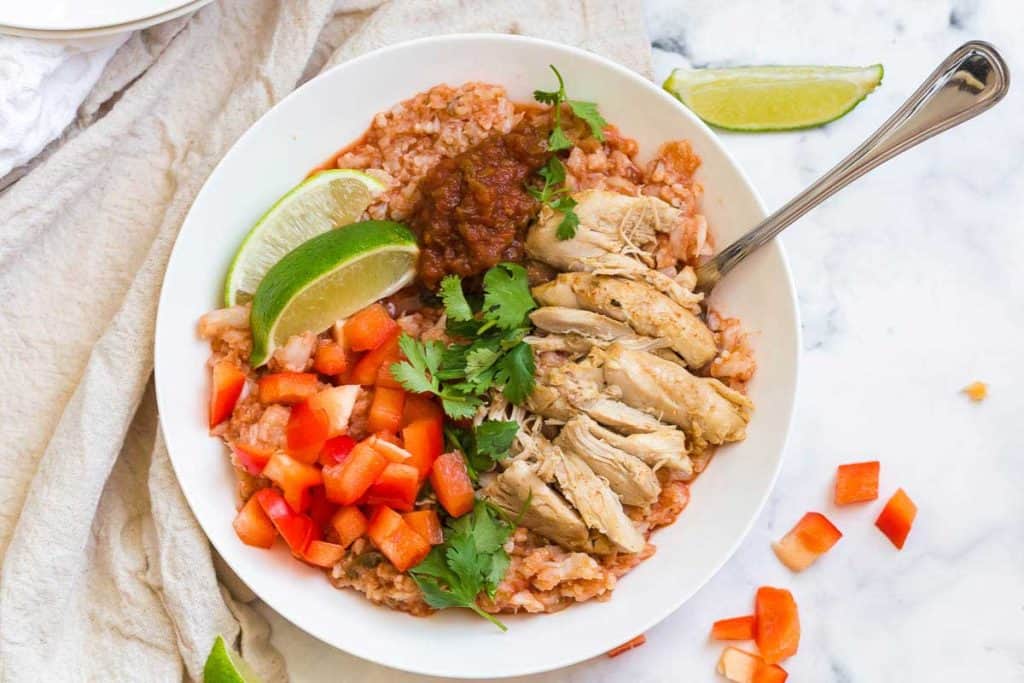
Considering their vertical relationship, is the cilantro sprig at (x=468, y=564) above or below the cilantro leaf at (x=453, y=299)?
below

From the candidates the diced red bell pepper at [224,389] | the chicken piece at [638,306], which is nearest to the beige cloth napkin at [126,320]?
the diced red bell pepper at [224,389]

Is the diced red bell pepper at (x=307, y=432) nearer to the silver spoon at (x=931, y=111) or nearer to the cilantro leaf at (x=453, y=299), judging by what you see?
the cilantro leaf at (x=453, y=299)

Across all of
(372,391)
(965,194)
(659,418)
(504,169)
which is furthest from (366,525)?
(965,194)

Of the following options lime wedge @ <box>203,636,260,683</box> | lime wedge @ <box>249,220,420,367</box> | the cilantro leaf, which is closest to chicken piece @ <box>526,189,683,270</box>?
the cilantro leaf

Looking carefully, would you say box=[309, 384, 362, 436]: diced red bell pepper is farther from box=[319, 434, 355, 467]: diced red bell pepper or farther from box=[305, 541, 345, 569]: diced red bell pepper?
box=[305, 541, 345, 569]: diced red bell pepper

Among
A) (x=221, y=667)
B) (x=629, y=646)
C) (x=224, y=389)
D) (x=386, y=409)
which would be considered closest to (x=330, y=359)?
(x=386, y=409)

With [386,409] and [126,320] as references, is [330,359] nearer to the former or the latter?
[386,409]
